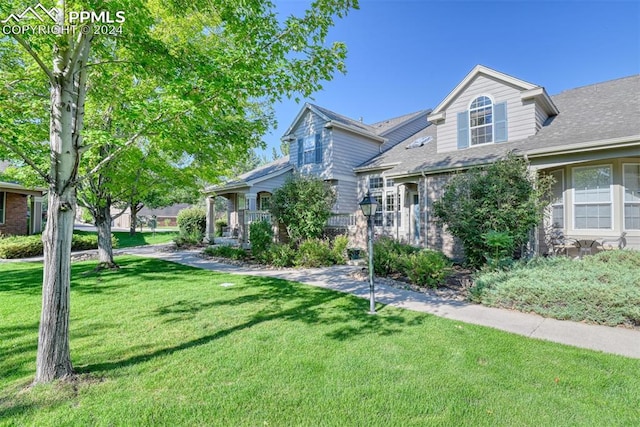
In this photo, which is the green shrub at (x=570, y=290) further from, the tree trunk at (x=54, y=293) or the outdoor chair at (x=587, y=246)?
the tree trunk at (x=54, y=293)

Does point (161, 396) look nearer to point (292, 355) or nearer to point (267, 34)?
point (292, 355)

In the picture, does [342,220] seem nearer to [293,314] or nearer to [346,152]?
[346,152]

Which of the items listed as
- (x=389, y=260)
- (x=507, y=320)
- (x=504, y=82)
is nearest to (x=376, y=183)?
(x=504, y=82)

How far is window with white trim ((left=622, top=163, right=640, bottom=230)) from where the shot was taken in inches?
318

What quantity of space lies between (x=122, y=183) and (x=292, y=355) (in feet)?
29.4

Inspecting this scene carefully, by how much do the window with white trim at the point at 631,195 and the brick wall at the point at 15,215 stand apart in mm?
26801

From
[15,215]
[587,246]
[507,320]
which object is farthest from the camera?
[15,215]

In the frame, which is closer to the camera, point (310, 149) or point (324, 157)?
point (324, 157)

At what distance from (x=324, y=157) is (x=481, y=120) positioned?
24.1ft

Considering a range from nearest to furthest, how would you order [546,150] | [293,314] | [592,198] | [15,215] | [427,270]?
[293,314], [427,270], [546,150], [592,198], [15,215]

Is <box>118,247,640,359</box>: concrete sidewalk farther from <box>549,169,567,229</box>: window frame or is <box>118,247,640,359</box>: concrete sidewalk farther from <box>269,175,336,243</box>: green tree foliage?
<box>549,169,567,229</box>: window frame

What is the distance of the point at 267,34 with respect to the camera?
4.73 meters

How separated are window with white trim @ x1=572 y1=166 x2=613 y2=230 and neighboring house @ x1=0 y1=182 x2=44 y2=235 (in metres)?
23.9

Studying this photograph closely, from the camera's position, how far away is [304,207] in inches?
461
